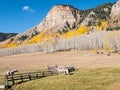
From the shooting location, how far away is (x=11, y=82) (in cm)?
4953

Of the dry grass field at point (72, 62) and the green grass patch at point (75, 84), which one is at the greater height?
the dry grass field at point (72, 62)

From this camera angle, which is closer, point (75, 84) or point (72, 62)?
point (75, 84)

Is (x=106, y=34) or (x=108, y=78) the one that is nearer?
(x=108, y=78)

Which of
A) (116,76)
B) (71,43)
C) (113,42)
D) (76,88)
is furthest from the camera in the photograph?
(71,43)

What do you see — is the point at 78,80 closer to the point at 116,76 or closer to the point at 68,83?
the point at 68,83

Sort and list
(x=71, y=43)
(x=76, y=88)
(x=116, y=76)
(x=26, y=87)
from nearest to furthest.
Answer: (x=76, y=88) → (x=26, y=87) → (x=116, y=76) → (x=71, y=43)

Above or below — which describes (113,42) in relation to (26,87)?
above

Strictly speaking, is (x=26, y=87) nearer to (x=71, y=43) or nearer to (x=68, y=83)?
(x=68, y=83)

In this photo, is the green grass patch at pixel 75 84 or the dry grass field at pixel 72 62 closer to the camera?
the green grass patch at pixel 75 84

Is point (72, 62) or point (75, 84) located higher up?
point (72, 62)

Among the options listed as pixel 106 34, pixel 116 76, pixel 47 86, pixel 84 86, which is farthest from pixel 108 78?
pixel 106 34

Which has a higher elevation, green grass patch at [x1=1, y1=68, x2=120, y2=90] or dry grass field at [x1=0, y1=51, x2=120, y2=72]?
dry grass field at [x1=0, y1=51, x2=120, y2=72]

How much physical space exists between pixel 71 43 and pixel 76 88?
145 meters

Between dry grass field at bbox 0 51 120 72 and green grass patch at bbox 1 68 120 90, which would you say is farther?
dry grass field at bbox 0 51 120 72
